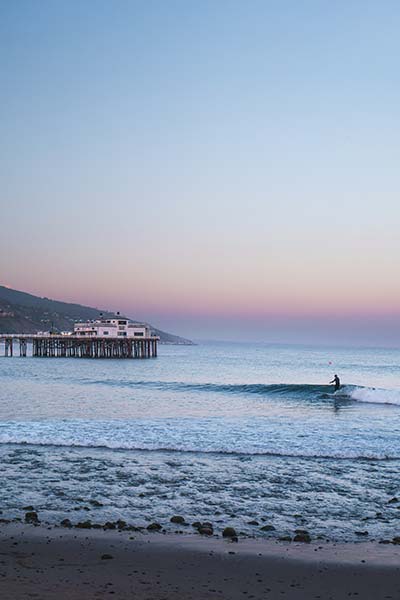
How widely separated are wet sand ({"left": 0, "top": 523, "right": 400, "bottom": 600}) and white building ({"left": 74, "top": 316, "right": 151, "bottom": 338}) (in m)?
93.5

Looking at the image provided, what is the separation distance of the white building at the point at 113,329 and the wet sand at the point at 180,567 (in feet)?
307

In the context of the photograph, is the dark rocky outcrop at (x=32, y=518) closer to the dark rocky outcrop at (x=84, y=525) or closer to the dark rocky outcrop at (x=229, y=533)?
the dark rocky outcrop at (x=84, y=525)

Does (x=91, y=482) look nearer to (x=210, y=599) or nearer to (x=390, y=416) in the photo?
(x=210, y=599)

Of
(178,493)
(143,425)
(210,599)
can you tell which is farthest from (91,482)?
(143,425)

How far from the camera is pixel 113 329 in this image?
10194 centimetres

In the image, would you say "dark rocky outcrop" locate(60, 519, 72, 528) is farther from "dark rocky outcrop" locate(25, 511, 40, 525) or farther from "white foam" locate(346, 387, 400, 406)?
"white foam" locate(346, 387, 400, 406)

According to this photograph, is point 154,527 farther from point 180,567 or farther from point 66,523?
point 180,567

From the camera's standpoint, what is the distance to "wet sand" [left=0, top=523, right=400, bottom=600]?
6355 millimetres

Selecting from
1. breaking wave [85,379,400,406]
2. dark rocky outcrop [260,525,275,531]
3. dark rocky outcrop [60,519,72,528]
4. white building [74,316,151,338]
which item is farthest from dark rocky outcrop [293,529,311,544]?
white building [74,316,151,338]

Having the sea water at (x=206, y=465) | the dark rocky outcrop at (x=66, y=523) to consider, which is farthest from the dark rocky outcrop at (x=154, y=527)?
the dark rocky outcrop at (x=66, y=523)

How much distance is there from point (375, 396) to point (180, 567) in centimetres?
3151

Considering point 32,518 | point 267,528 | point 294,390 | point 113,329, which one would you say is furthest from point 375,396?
point 113,329

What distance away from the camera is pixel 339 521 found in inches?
384

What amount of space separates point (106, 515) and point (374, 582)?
4.99 metres
